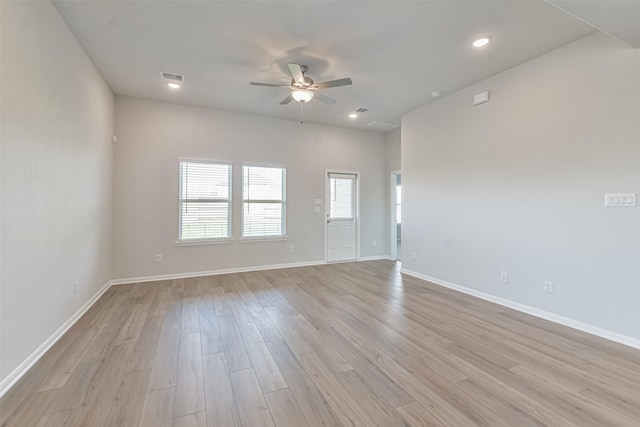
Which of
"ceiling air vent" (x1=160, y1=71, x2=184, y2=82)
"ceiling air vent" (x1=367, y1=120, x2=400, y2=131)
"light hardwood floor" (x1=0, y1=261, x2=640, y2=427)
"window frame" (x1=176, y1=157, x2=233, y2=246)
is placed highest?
"ceiling air vent" (x1=367, y1=120, x2=400, y2=131)

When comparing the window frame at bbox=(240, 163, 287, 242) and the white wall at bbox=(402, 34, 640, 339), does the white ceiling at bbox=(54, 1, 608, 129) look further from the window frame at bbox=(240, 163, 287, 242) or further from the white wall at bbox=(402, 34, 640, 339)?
the window frame at bbox=(240, 163, 287, 242)

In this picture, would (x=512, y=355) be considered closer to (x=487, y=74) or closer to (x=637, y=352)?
(x=637, y=352)

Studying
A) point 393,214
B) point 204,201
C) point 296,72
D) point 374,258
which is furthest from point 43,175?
point 393,214

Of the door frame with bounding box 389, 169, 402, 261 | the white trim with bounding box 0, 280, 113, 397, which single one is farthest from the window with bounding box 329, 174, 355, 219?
the white trim with bounding box 0, 280, 113, 397

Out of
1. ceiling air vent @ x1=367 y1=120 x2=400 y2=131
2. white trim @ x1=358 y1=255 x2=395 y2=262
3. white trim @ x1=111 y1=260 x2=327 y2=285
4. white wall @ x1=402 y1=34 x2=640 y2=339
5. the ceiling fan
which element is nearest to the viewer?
white wall @ x1=402 y1=34 x2=640 y2=339

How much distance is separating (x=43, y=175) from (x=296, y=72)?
8.52ft

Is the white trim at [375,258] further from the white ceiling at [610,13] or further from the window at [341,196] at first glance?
the white ceiling at [610,13]

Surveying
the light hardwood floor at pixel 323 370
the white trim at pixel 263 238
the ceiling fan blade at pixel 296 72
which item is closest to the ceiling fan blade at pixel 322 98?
the ceiling fan blade at pixel 296 72

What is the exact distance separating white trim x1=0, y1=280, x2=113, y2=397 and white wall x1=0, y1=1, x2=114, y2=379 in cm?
5

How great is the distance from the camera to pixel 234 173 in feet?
17.0

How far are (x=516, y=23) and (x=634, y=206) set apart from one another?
207cm

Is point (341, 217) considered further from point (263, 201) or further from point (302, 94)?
point (302, 94)

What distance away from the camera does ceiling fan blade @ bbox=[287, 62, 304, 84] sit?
9.71 ft

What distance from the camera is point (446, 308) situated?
11.2 ft
